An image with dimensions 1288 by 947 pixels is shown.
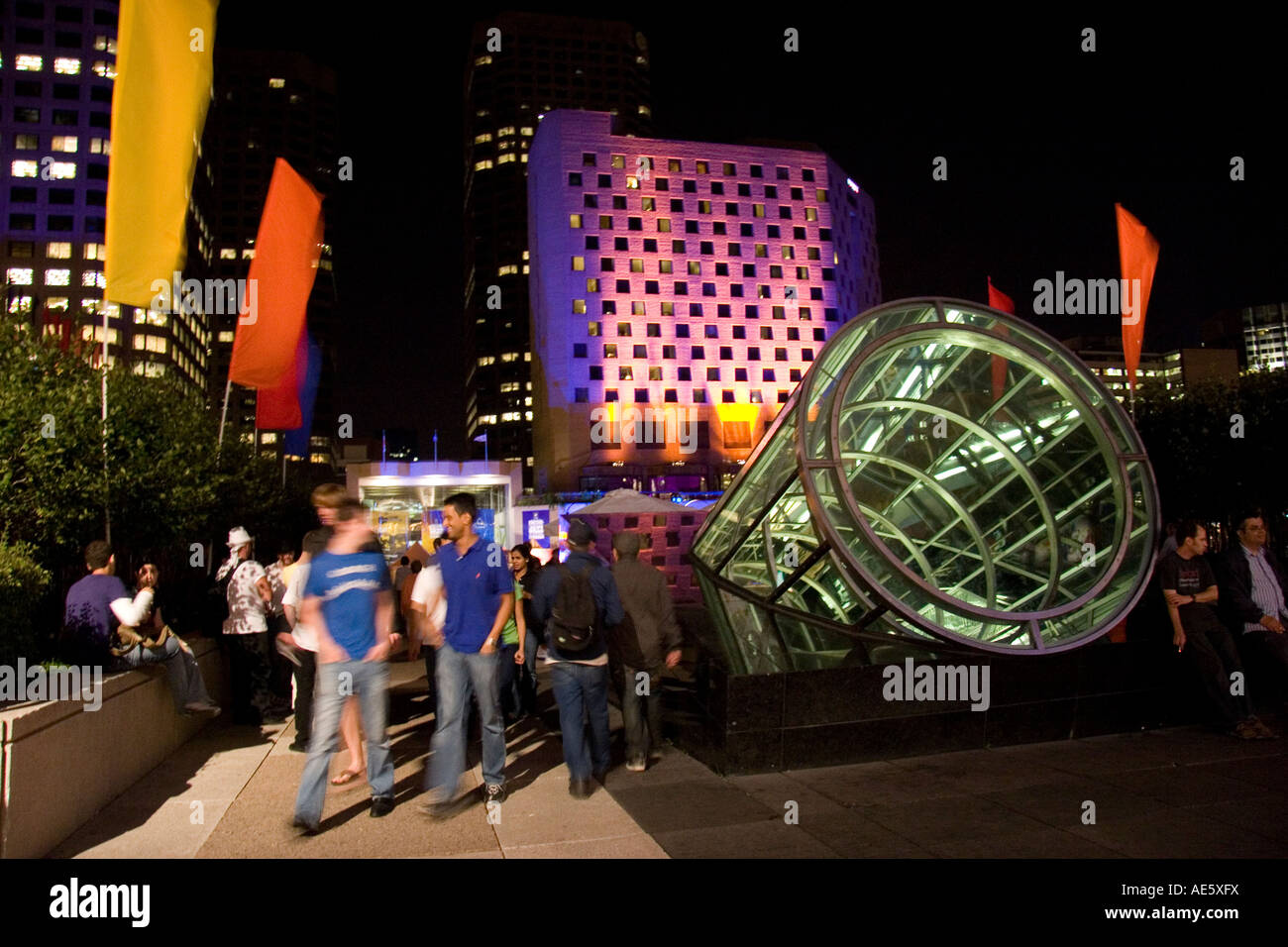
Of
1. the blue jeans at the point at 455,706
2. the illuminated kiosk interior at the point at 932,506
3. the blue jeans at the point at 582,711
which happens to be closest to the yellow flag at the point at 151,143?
the blue jeans at the point at 455,706

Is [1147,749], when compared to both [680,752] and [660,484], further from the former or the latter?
[660,484]

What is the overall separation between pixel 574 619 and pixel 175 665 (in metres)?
3.75

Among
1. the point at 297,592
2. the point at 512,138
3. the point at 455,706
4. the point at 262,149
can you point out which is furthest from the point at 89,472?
the point at 262,149

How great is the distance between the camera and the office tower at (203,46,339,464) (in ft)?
465

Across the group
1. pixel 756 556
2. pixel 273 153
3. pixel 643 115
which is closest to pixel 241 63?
pixel 273 153

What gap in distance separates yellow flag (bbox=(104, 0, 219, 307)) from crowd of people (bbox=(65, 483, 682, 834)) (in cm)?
360

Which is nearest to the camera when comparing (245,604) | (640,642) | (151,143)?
(640,642)

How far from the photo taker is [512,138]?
148000mm

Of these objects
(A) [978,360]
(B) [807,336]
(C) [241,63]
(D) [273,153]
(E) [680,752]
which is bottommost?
(E) [680,752]

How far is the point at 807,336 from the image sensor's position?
87375mm

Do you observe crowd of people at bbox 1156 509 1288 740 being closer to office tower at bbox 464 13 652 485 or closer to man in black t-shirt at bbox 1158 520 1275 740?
man in black t-shirt at bbox 1158 520 1275 740

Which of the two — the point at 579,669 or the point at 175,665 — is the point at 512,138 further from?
the point at 579,669
